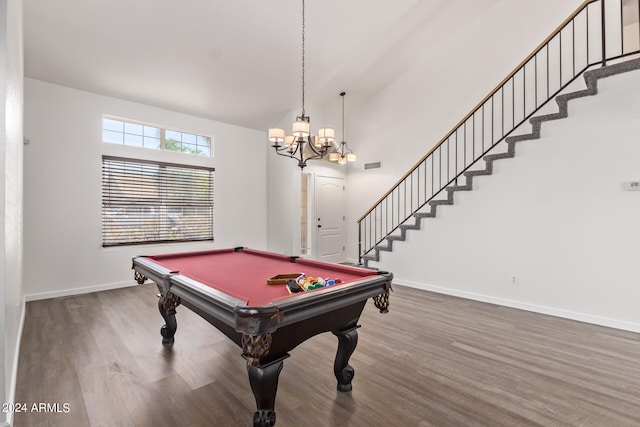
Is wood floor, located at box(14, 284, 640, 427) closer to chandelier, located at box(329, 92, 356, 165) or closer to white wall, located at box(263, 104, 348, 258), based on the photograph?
white wall, located at box(263, 104, 348, 258)

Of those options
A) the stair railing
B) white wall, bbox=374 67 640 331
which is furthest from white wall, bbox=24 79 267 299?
white wall, bbox=374 67 640 331

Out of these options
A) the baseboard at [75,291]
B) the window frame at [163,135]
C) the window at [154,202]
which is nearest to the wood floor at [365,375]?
the baseboard at [75,291]

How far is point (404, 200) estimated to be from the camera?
641 cm

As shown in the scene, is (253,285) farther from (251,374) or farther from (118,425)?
(118,425)

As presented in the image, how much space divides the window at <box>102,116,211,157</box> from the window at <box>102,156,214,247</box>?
34cm

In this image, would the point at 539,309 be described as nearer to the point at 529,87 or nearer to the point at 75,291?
the point at 529,87

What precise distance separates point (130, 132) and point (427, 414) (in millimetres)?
5737

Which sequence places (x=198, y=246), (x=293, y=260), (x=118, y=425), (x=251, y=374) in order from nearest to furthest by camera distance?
(x=251, y=374)
(x=118, y=425)
(x=293, y=260)
(x=198, y=246)

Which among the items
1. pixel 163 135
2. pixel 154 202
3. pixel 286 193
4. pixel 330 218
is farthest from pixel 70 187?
pixel 330 218

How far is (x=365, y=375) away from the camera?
234 cm

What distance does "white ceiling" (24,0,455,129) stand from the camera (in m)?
3.65

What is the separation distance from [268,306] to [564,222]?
399 centimetres

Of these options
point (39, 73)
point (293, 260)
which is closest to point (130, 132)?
point (39, 73)

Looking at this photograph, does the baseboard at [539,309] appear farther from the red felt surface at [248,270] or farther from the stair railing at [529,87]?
the red felt surface at [248,270]
